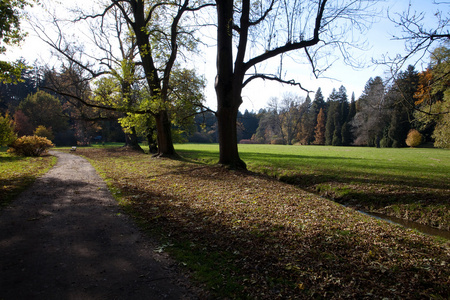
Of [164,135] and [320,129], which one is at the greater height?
[320,129]

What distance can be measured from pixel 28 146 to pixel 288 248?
2218 cm

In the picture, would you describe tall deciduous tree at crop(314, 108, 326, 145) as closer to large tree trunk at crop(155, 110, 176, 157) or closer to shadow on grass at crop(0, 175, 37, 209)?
large tree trunk at crop(155, 110, 176, 157)

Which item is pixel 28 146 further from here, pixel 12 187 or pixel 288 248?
pixel 288 248

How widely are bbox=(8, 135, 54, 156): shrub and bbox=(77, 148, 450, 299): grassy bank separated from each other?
16.4m

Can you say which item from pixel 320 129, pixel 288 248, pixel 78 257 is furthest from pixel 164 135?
pixel 320 129

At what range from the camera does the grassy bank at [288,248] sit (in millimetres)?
3266

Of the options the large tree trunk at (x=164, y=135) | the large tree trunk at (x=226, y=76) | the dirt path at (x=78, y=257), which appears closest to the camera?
the dirt path at (x=78, y=257)

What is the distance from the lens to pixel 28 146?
19.1 m

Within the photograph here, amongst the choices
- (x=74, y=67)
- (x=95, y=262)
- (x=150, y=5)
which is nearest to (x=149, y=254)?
(x=95, y=262)

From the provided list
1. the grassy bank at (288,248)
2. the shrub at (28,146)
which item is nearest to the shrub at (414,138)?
the grassy bank at (288,248)

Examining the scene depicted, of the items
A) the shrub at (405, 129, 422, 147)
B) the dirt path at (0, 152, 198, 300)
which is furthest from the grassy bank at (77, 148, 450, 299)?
the shrub at (405, 129, 422, 147)

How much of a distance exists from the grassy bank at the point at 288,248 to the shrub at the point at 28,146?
16444 millimetres

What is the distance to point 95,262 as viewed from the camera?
3.79 metres

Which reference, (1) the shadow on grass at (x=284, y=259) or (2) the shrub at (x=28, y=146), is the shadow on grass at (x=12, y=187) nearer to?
(1) the shadow on grass at (x=284, y=259)
